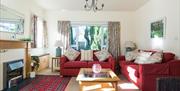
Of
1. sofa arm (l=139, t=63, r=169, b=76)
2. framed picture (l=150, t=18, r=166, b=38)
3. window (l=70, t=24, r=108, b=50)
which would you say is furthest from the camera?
window (l=70, t=24, r=108, b=50)

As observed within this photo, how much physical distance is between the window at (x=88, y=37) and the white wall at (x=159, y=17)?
132 cm

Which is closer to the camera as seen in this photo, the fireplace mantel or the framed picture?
the fireplace mantel

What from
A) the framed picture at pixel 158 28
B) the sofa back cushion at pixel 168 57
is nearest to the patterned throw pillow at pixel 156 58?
the sofa back cushion at pixel 168 57

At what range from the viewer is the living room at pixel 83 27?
517 cm

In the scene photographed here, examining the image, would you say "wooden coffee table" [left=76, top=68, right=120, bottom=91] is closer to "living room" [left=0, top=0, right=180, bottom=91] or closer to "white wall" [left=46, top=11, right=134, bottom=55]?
"living room" [left=0, top=0, right=180, bottom=91]

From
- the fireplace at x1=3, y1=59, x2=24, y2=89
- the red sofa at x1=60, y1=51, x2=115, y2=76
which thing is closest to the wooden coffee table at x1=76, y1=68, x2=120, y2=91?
the fireplace at x1=3, y1=59, x2=24, y2=89

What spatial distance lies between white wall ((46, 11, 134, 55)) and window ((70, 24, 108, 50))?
32cm

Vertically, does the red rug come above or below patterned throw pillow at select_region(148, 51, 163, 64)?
below

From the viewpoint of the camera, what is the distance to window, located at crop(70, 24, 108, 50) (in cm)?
882

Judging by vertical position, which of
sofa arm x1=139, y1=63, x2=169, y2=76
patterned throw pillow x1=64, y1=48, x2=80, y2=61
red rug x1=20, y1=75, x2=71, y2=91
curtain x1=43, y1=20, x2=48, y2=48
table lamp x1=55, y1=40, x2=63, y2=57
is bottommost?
red rug x1=20, y1=75, x2=71, y2=91

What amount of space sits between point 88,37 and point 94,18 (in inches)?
31.9

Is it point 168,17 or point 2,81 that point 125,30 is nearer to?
point 168,17

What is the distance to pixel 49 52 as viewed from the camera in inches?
351

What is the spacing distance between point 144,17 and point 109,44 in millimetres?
1843
